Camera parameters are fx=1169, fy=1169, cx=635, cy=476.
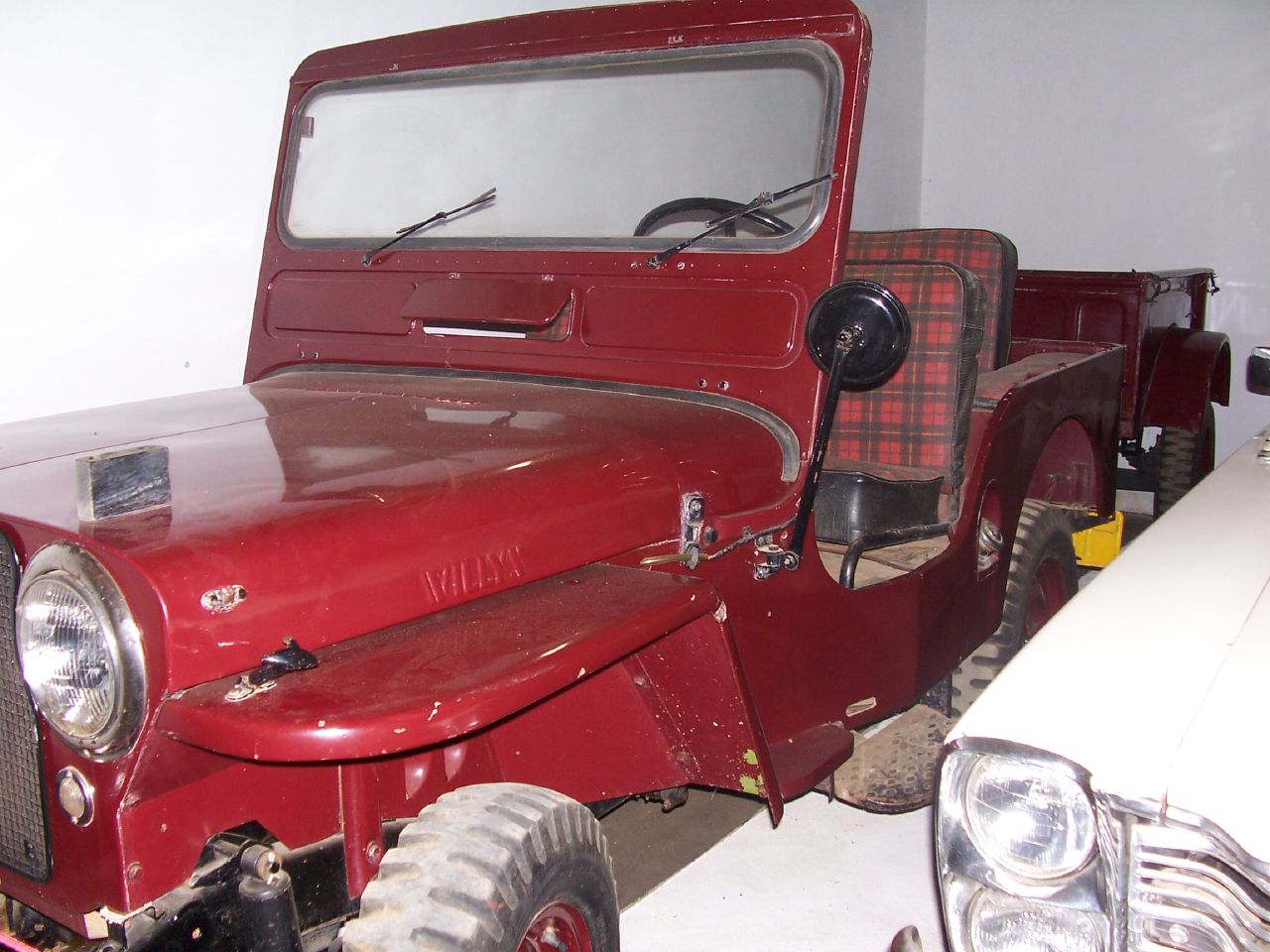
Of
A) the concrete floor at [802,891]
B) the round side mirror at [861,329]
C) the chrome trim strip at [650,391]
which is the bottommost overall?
the concrete floor at [802,891]

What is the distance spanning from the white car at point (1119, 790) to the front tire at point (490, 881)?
0.55 m

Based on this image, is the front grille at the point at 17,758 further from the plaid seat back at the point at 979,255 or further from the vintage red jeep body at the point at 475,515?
the plaid seat back at the point at 979,255

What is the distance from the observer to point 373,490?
5.33 ft

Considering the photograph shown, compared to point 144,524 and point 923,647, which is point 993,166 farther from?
point 144,524

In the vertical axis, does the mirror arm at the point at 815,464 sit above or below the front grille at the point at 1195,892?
above

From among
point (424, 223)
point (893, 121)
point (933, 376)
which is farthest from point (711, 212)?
point (893, 121)

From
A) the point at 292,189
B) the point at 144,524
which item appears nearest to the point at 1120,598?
the point at 144,524

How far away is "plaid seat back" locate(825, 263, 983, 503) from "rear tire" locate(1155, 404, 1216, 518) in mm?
2820

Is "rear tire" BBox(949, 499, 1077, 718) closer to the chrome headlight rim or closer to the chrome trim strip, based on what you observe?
the chrome trim strip

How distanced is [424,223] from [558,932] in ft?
4.97

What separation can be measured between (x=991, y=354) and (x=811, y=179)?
5.31 feet

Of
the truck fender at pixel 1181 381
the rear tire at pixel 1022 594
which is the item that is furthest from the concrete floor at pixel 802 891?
the truck fender at pixel 1181 381

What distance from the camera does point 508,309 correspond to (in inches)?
92.7

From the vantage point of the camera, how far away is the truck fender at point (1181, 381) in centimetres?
518
